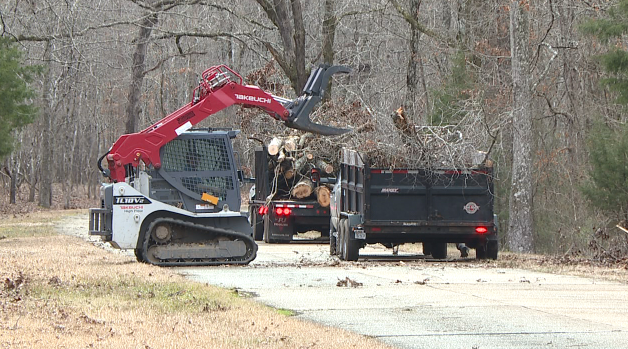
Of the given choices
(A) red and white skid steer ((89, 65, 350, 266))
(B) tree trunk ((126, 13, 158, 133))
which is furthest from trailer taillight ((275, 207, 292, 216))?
(B) tree trunk ((126, 13, 158, 133))

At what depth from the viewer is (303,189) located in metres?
25.9

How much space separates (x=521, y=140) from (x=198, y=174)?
381 inches

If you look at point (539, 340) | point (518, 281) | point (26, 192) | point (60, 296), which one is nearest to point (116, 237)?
point (60, 296)

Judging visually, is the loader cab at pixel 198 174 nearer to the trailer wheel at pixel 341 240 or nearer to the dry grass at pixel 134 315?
the dry grass at pixel 134 315

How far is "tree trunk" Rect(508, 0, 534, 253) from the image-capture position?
24.5 m

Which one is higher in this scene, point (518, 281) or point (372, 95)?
point (372, 95)

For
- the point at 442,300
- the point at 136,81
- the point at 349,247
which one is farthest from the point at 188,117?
the point at 136,81

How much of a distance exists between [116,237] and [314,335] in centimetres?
862

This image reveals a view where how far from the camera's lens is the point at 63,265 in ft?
55.6

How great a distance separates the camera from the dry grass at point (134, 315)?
9.09 meters

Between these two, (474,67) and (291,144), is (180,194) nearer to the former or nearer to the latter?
(291,144)

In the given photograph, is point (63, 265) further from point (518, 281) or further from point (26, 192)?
point (26, 192)

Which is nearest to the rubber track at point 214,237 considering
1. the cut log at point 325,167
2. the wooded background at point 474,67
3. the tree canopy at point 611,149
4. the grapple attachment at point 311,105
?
the grapple attachment at point 311,105

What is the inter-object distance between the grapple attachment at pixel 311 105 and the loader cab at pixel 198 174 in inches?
54.0
